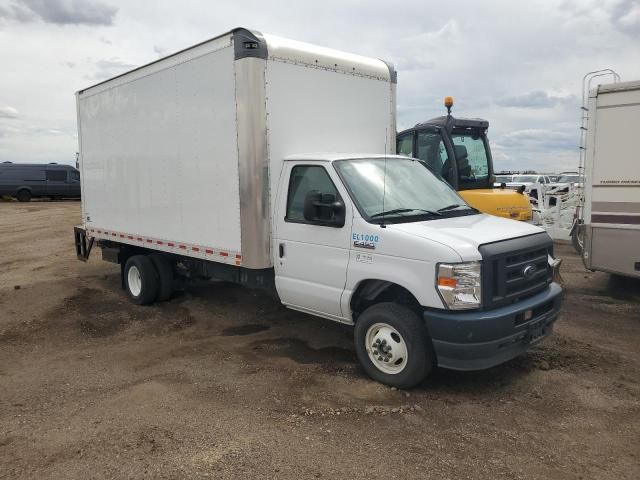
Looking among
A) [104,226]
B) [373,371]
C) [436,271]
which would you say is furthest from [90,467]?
[104,226]

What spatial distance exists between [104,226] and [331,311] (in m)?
5.36

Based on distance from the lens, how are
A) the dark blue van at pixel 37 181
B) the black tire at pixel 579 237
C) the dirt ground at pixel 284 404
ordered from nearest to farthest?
the dirt ground at pixel 284 404, the black tire at pixel 579 237, the dark blue van at pixel 37 181

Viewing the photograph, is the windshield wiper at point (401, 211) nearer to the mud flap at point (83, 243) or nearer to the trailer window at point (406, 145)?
the trailer window at point (406, 145)

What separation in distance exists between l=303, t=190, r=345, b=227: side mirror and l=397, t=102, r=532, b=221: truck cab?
5.16 m

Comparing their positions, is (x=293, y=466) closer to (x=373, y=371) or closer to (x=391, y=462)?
(x=391, y=462)

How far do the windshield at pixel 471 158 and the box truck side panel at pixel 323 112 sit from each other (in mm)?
3442

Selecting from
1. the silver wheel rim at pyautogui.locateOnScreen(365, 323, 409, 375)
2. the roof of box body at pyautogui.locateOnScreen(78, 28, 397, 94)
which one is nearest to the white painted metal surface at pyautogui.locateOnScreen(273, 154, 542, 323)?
the silver wheel rim at pyautogui.locateOnScreen(365, 323, 409, 375)

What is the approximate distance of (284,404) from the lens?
4.81 m

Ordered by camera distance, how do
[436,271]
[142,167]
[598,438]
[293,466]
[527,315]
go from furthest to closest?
[142,167] < [527,315] < [436,271] < [598,438] < [293,466]

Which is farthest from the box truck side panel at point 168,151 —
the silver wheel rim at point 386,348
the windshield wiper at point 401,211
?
the silver wheel rim at point 386,348

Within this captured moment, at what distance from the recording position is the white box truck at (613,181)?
294 inches

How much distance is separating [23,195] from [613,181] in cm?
3060

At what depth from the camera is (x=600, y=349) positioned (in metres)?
6.22

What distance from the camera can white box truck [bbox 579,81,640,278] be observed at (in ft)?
24.5
